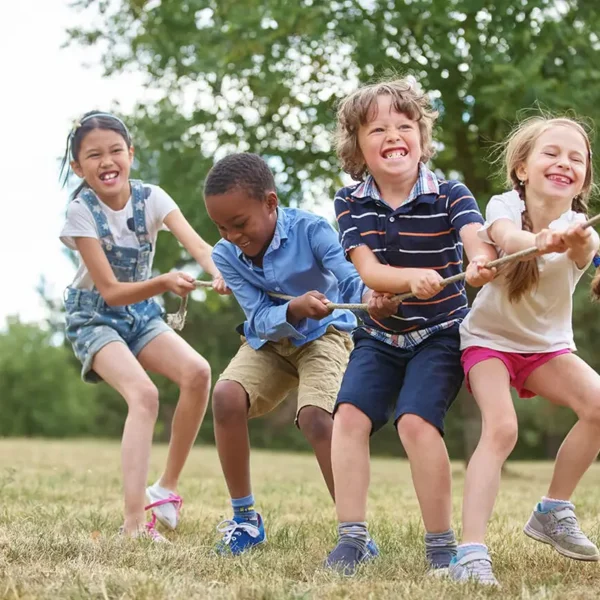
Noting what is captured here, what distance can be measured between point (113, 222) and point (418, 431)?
6.65 ft

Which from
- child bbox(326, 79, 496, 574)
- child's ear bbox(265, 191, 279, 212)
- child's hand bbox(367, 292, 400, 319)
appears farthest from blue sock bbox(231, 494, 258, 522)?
child's ear bbox(265, 191, 279, 212)

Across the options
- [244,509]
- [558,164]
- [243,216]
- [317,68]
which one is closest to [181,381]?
[244,509]

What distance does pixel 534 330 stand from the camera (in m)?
3.43

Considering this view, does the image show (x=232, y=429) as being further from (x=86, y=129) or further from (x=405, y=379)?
(x=86, y=129)

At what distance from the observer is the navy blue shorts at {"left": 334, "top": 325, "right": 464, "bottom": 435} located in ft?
11.0

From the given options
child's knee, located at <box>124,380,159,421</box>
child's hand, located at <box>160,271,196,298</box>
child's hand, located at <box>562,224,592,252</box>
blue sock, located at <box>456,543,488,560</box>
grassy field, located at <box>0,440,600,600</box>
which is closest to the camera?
grassy field, located at <box>0,440,600,600</box>

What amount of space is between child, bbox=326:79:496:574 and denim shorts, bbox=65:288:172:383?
1.39 meters

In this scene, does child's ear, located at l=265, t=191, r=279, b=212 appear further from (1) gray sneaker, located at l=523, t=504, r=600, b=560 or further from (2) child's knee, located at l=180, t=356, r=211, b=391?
(1) gray sneaker, located at l=523, t=504, r=600, b=560

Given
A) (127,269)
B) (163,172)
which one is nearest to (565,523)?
(127,269)

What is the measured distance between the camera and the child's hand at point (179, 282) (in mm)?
4254

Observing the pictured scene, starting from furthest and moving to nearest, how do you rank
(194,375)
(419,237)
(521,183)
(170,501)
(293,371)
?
(170,501), (194,375), (293,371), (521,183), (419,237)

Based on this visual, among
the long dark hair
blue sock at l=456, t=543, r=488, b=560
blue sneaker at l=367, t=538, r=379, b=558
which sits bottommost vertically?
blue sneaker at l=367, t=538, r=379, b=558

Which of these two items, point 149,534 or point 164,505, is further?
point 164,505

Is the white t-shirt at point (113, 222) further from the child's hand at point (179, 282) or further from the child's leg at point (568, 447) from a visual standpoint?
the child's leg at point (568, 447)
